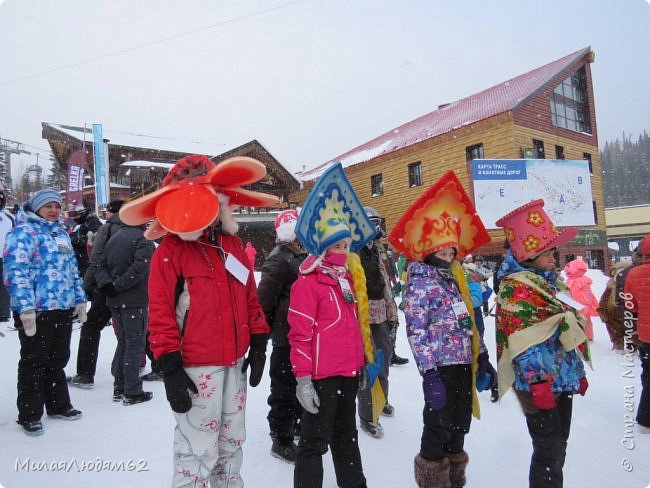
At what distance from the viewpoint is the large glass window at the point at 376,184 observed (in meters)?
22.2

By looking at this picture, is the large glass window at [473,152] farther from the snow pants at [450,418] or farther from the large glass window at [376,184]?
the snow pants at [450,418]

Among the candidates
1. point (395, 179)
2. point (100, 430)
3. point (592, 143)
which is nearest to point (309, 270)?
point (100, 430)

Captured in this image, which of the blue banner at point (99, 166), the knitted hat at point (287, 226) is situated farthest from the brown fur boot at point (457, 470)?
the blue banner at point (99, 166)

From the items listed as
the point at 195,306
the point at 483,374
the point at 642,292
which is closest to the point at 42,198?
the point at 195,306

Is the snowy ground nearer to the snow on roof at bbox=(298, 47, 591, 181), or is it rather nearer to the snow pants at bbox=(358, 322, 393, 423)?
the snow pants at bbox=(358, 322, 393, 423)

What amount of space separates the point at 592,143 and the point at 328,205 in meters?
23.0

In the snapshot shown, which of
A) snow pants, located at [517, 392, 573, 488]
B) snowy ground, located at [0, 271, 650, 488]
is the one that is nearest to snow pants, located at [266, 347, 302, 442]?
snowy ground, located at [0, 271, 650, 488]

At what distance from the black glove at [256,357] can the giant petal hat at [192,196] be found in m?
Result: 0.81

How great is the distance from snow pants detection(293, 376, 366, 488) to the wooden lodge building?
15.7m

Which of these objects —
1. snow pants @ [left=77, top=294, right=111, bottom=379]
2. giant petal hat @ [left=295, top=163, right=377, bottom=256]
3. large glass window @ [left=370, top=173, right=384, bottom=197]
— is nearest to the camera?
giant petal hat @ [left=295, top=163, right=377, bottom=256]

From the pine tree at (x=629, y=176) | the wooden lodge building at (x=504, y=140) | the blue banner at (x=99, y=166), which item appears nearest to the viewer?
the blue banner at (x=99, y=166)

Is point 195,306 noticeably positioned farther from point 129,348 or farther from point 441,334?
point 129,348

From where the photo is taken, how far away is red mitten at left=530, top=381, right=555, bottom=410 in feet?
7.60

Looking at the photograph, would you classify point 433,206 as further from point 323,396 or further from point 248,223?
point 248,223
